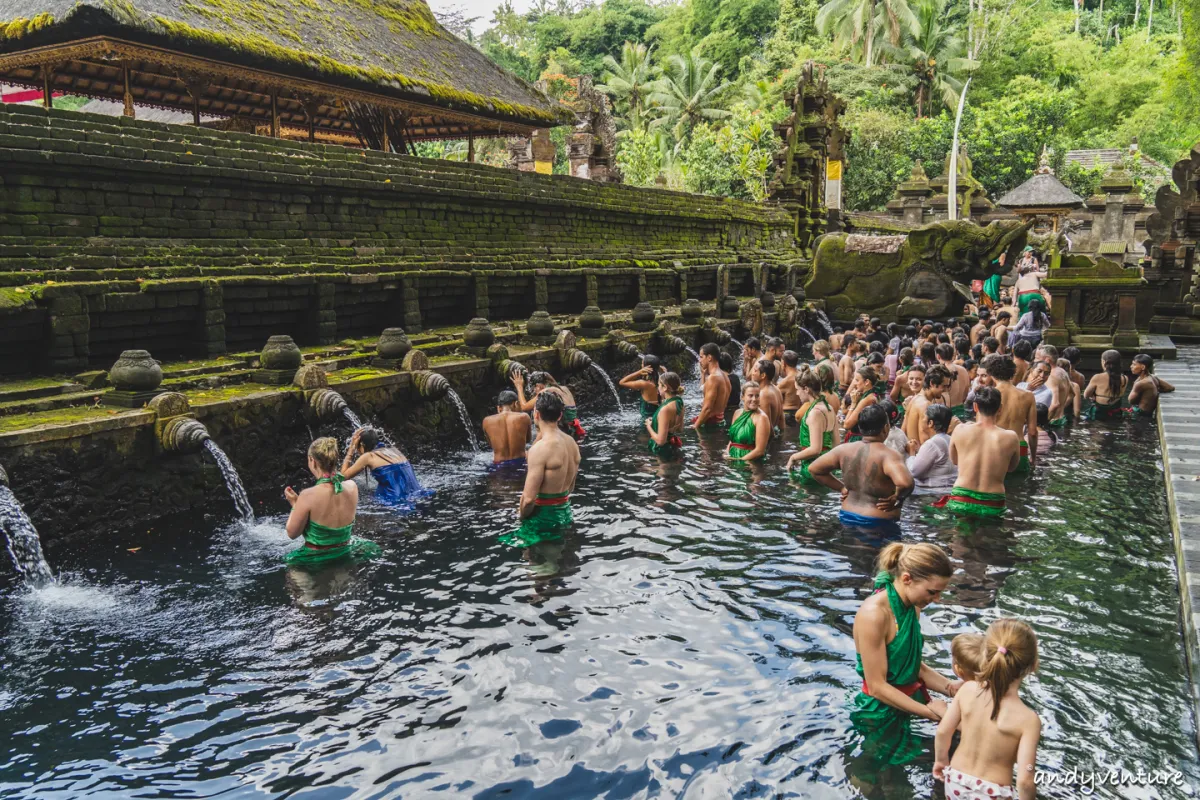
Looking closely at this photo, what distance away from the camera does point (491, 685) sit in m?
4.95

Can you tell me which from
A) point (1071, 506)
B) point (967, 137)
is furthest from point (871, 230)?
point (1071, 506)

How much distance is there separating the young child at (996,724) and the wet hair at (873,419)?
3.18 metres

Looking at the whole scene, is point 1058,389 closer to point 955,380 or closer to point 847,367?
point 955,380

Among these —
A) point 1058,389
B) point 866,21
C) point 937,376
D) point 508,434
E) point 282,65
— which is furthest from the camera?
point 866,21

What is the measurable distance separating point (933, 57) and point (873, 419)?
41180mm

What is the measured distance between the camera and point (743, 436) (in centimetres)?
961

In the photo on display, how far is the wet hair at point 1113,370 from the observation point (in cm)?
1148

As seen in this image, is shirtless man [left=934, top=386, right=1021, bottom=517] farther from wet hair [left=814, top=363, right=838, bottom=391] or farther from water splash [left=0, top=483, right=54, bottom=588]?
water splash [left=0, top=483, right=54, bottom=588]

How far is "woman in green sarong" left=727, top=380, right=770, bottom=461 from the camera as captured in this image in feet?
30.6

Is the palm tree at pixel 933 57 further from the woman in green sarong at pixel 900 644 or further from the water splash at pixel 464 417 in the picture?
the woman in green sarong at pixel 900 644

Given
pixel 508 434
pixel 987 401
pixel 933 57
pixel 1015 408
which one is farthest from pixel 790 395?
pixel 933 57

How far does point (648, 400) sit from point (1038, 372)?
4.75m

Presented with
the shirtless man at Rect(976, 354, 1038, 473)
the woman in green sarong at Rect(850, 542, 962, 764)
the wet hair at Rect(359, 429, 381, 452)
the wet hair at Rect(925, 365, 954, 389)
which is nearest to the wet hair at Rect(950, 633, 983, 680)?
the woman in green sarong at Rect(850, 542, 962, 764)

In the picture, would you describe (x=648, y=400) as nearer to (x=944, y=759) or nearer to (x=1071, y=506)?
(x=1071, y=506)
